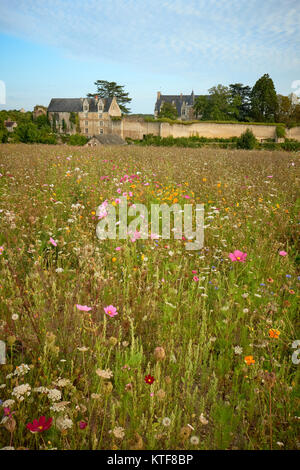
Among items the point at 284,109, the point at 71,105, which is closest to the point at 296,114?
the point at 284,109

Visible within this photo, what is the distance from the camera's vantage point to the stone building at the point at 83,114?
180 ft

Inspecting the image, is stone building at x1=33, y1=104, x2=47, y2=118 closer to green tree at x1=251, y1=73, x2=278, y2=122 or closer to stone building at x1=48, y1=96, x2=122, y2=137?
stone building at x1=48, y1=96, x2=122, y2=137

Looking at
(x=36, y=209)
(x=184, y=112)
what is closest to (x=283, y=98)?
(x=184, y=112)

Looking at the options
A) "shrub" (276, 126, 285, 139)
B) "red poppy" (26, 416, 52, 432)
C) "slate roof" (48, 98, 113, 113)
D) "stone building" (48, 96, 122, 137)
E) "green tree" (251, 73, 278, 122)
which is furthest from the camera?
"slate roof" (48, 98, 113, 113)

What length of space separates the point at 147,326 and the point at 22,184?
394cm

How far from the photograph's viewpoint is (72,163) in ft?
24.0

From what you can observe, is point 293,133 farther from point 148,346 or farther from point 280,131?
point 148,346

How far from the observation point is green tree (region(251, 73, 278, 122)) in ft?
148

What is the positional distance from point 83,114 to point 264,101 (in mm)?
30855

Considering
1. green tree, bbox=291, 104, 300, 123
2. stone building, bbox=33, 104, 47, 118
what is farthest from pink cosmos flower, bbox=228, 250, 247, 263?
stone building, bbox=33, 104, 47, 118

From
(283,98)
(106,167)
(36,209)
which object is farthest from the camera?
(283,98)

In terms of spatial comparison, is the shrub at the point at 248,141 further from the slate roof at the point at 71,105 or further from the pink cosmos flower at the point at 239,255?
the slate roof at the point at 71,105

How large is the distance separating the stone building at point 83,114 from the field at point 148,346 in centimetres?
5485
